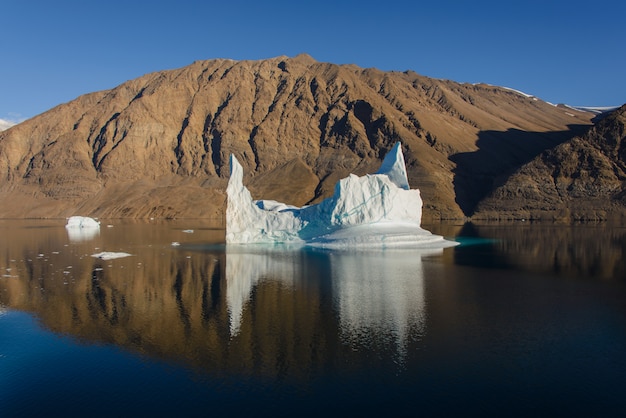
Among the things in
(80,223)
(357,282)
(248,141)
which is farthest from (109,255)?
(248,141)

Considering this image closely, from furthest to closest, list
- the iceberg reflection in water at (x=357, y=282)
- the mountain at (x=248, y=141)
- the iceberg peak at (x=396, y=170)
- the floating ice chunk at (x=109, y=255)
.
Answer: the mountain at (x=248, y=141)
the iceberg peak at (x=396, y=170)
the floating ice chunk at (x=109, y=255)
the iceberg reflection in water at (x=357, y=282)

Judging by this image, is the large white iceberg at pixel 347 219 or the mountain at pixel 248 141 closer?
the large white iceberg at pixel 347 219

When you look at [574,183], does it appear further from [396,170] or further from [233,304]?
[233,304]

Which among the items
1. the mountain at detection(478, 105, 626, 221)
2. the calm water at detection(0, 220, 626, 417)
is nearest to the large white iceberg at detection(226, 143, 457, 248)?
the calm water at detection(0, 220, 626, 417)

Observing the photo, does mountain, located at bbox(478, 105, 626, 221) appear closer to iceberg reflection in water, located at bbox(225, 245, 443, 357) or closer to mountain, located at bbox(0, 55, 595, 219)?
mountain, located at bbox(0, 55, 595, 219)

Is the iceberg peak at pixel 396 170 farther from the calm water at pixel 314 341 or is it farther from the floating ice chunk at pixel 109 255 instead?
the floating ice chunk at pixel 109 255

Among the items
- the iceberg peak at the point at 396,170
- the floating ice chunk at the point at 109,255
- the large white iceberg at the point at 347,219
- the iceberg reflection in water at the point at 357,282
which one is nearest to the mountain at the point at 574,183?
the iceberg peak at the point at 396,170

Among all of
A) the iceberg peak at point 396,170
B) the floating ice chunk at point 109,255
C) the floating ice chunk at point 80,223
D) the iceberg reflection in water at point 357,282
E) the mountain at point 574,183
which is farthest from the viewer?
the mountain at point 574,183
